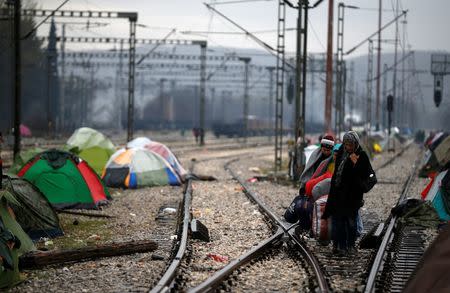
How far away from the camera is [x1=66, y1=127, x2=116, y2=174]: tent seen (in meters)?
30.0

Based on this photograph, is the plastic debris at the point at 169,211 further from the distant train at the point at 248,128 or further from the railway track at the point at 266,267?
the distant train at the point at 248,128

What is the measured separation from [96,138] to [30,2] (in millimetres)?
42715

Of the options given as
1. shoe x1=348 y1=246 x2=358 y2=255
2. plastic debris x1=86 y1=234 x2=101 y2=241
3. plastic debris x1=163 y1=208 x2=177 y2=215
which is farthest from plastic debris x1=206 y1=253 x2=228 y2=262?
plastic debris x1=163 y1=208 x2=177 y2=215

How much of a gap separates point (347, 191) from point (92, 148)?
19.6m

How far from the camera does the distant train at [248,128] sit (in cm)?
9744

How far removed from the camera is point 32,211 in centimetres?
1441

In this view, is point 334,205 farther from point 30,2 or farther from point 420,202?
point 30,2

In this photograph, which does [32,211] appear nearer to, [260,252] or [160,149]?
[260,252]

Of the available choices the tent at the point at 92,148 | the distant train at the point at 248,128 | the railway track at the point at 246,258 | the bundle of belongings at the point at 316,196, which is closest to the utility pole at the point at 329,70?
the tent at the point at 92,148

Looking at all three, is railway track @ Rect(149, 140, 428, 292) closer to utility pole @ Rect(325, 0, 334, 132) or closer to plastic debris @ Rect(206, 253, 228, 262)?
plastic debris @ Rect(206, 253, 228, 262)

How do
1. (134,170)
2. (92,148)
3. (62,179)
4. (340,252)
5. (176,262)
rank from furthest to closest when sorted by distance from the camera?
(92,148) → (134,170) → (62,179) → (340,252) → (176,262)

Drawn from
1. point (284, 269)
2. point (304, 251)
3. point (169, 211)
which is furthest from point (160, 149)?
point (284, 269)

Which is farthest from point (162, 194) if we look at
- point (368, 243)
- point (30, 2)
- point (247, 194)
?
point (30, 2)

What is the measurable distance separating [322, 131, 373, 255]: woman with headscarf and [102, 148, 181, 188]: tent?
46.6ft
